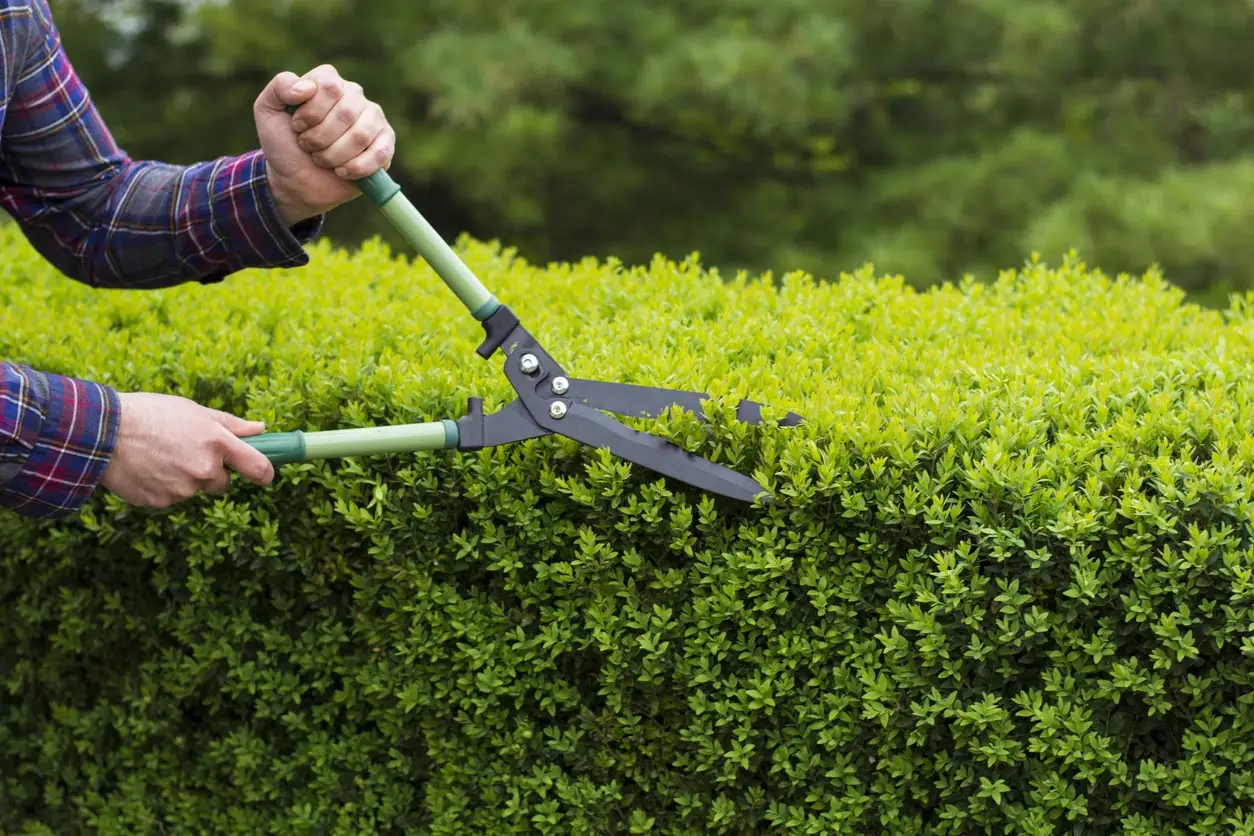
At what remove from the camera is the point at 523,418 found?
2.31 m

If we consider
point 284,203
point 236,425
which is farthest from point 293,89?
point 236,425

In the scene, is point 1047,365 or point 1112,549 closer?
point 1112,549

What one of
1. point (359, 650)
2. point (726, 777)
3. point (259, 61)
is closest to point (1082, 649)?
point (726, 777)

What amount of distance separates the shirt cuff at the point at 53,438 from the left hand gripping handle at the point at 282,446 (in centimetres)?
24

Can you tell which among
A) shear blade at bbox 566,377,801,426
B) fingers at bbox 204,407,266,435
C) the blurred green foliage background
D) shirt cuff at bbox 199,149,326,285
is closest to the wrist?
shirt cuff at bbox 199,149,326,285

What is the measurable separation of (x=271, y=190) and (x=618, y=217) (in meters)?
6.38

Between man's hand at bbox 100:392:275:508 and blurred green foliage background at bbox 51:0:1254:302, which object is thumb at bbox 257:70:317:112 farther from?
blurred green foliage background at bbox 51:0:1254:302

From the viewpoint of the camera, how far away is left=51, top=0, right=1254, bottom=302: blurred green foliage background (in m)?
7.16

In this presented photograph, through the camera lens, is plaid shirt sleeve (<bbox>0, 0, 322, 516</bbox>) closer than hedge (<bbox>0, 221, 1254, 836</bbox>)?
No

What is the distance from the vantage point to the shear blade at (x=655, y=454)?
2.25 meters

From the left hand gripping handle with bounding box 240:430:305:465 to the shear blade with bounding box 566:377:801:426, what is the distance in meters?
0.47

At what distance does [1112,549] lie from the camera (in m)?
2.12

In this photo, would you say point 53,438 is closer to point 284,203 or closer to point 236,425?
point 236,425

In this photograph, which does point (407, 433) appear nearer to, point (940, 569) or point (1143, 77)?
point (940, 569)
